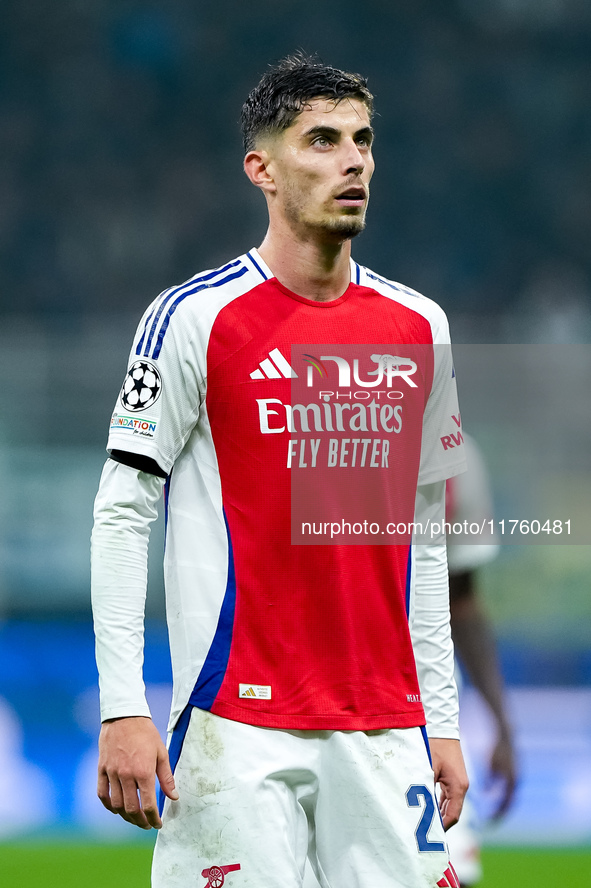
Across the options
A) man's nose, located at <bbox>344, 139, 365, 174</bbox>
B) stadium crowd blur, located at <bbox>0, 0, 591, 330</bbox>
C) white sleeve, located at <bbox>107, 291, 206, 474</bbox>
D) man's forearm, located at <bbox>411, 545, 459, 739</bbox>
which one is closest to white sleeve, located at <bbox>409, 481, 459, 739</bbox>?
man's forearm, located at <bbox>411, 545, 459, 739</bbox>

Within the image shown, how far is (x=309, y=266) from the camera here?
2.37 metres

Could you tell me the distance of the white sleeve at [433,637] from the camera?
2389mm

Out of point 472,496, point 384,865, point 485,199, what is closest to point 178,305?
point 384,865

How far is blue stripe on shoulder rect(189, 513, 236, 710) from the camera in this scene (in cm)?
213

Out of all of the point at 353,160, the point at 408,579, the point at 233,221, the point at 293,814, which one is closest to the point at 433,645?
the point at 408,579

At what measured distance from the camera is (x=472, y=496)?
3.55 meters

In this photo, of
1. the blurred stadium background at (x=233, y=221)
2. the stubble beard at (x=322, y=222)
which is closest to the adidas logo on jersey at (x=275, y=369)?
the stubble beard at (x=322, y=222)

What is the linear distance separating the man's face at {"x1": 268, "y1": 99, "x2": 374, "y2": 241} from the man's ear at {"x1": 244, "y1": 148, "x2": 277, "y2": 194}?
3 cm

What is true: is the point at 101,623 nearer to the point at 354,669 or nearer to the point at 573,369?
the point at 354,669

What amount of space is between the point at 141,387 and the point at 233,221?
1035 centimetres

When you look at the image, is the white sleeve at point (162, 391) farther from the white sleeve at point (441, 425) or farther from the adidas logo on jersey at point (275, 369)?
the white sleeve at point (441, 425)

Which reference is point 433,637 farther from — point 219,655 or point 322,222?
point 322,222

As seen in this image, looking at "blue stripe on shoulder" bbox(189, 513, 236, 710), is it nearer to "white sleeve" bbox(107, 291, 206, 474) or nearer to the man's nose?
"white sleeve" bbox(107, 291, 206, 474)

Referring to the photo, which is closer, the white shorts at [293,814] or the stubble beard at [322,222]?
the white shorts at [293,814]
